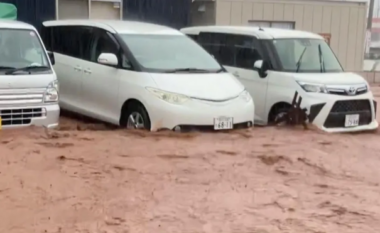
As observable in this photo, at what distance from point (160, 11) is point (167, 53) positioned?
23.5 feet

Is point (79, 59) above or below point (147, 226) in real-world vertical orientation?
above

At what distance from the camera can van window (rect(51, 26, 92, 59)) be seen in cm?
1012

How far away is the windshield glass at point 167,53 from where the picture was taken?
916cm

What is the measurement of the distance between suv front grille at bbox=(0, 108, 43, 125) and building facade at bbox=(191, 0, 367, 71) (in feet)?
31.5

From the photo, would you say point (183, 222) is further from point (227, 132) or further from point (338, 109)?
point (338, 109)

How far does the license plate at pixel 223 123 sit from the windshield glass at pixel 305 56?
188 cm

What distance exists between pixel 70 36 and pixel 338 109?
4.36 m

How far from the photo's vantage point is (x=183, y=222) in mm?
5609

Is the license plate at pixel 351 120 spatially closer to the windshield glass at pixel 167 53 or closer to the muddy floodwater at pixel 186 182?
the muddy floodwater at pixel 186 182

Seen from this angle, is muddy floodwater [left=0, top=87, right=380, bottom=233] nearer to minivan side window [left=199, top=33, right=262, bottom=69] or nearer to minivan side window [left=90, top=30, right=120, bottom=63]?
minivan side window [left=90, top=30, right=120, bottom=63]

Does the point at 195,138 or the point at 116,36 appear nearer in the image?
the point at 195,138

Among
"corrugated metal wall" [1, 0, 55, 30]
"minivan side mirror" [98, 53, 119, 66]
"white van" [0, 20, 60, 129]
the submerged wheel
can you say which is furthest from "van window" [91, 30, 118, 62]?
"corrugated metal wall" [1, 0, 55, 30]

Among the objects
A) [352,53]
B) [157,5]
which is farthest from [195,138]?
[352,53]

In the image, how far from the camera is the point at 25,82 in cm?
830
